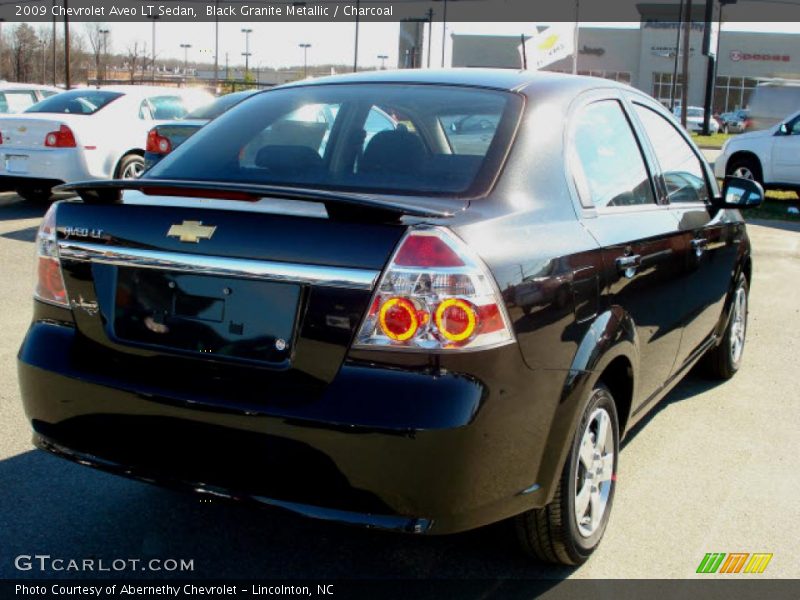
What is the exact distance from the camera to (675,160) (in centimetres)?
441

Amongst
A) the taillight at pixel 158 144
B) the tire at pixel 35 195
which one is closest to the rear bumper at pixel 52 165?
the taillight at pixel 158 144

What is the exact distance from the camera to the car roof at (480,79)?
344cm

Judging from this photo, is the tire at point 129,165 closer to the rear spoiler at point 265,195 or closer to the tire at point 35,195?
the tire at point 35,195

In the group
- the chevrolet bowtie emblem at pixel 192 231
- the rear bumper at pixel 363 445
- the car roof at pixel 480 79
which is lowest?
the rear bumper at pixel 363 445

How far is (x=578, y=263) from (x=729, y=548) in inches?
51.9

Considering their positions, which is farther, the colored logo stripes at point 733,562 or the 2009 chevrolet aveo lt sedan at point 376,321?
the colored logo stripes at point 733,562

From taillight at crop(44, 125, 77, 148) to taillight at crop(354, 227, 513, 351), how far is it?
9586 mm

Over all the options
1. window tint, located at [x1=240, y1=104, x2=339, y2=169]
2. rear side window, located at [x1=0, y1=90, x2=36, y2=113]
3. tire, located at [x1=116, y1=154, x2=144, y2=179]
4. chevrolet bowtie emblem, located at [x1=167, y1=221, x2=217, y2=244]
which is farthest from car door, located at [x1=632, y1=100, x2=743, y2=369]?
rear side window, located at [x1=0, y1=90, x2=36, y2=113]

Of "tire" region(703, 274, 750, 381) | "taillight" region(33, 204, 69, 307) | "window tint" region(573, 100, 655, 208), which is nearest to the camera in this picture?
"taillight" region(33, 204, 69, 307)

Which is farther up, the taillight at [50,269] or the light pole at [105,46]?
the light pole at [105,46]

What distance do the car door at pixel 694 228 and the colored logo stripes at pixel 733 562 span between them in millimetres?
1091

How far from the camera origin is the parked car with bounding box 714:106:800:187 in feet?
50.5

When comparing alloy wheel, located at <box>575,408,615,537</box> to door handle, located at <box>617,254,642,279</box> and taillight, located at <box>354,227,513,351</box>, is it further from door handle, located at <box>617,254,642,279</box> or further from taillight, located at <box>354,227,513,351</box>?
taillight, located at <box>354,227,513,351</box>

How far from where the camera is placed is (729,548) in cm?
337
